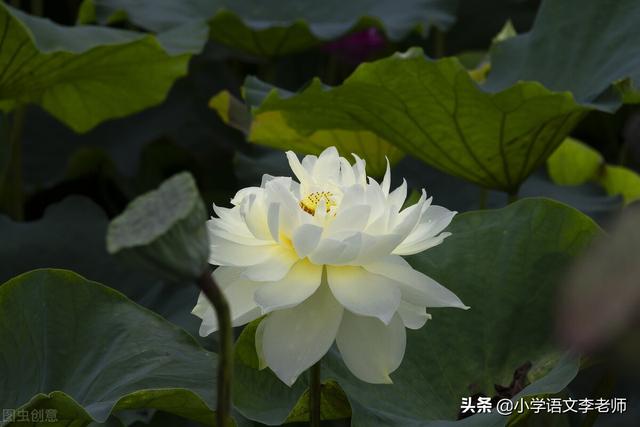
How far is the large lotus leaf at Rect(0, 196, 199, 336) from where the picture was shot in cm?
132

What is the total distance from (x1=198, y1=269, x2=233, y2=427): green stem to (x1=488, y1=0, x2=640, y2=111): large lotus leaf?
80 centimetres

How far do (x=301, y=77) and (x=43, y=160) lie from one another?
665mm

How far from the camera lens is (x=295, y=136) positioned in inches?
51.1

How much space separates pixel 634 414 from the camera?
3.43 ft

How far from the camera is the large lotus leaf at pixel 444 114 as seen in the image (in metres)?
1.05

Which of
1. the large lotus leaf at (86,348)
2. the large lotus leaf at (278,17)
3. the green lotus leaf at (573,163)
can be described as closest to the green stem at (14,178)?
the large lotus leaf at (278,17)

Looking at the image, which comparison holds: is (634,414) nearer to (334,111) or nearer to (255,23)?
(334,111)

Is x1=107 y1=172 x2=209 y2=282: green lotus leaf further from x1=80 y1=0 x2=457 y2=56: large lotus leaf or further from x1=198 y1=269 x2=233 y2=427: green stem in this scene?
x1=80 y1=0 x2=457 y2=56: large lotus leaf

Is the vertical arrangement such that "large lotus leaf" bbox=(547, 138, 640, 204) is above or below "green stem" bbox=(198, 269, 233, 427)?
below

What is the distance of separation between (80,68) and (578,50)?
0.76 metres

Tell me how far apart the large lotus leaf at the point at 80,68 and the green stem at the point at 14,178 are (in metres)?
0.09

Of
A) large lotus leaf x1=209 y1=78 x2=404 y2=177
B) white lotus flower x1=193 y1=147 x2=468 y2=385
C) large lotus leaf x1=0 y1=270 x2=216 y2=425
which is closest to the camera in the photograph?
white lotus flower x1=193 y1=147 x2=468 y2=385

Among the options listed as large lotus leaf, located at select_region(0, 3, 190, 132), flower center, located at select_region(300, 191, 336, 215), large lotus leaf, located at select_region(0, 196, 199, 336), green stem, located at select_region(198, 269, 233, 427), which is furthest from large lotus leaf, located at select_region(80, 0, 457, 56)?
green stem, located at select_region(198, 269, 233, 427)

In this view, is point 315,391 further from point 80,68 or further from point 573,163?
point 573,163
